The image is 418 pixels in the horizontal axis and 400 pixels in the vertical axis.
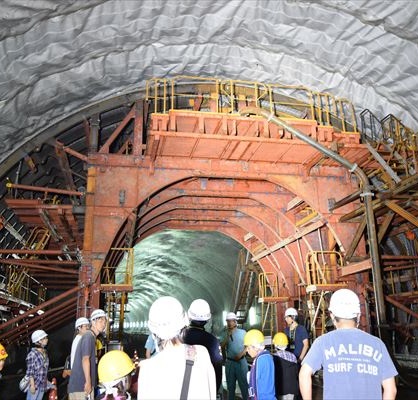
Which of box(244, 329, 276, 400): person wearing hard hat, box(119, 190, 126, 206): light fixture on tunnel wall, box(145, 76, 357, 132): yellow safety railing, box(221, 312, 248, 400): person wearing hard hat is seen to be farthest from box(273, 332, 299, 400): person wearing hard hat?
box(145, 76, 357, 132): yellow safety railing

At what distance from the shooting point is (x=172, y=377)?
268 centimetres

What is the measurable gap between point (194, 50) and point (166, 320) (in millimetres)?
8403

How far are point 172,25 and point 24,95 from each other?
346 centimetres

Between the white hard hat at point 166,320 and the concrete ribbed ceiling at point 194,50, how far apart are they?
20.6 feet

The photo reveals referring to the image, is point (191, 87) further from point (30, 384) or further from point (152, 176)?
point (30, 384)

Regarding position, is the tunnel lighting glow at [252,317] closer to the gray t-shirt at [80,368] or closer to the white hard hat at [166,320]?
the gray t-shirt at [80,368]

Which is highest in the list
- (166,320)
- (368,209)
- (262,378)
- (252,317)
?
(368,209)

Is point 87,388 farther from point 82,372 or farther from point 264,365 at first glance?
point 264,365

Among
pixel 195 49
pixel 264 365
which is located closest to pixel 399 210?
pixel 195 49

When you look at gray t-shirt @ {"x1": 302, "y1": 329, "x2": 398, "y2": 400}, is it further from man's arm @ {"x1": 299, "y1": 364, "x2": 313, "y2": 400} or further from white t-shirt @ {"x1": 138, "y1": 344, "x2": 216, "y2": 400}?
white t-shirt @ {"x1": 138, "y1": 344, "x2": 216, "y2": 400}

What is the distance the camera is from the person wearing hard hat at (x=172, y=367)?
8.72 feet

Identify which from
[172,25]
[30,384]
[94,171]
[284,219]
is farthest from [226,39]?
[30,384]

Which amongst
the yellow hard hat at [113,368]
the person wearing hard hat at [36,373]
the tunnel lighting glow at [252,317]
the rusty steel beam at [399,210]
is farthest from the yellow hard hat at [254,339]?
the tunnel lighting glow at [252,317]

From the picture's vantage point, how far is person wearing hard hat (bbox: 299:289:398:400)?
326 cm
